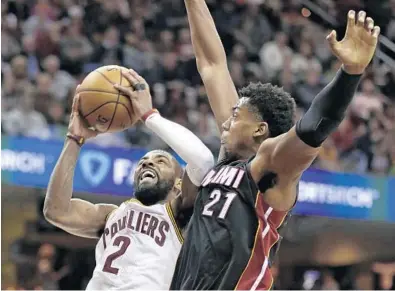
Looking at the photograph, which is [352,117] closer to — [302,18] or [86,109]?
[302,18]

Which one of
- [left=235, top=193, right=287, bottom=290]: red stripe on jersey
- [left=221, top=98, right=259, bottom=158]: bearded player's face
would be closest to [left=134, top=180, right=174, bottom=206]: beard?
[left=221, top=98, right=259, bottom=158]: bearded player's face

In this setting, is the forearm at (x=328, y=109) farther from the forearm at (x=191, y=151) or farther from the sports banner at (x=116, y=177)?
the sports banner at (x=116, y=177)

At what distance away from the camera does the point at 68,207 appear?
5.08 meters

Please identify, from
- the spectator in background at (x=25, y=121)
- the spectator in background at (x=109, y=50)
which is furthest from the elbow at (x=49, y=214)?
the spectator in background at (x=109, y=50)

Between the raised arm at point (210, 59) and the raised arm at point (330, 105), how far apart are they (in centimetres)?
84

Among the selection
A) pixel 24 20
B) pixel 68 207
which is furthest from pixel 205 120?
pixel 68 207

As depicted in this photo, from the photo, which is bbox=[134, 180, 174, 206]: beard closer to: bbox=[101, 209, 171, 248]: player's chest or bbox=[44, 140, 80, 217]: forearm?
bbox=[101, 209, 171, 248]: player's chest

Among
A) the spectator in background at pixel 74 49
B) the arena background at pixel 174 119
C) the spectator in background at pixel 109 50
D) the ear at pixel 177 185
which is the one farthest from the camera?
the spectator in background at pixel 109 50

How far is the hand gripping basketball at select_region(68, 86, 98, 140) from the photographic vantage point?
455cm

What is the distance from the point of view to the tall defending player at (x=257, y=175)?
347cm

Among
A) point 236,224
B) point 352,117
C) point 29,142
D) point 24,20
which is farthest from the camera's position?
point 352,117

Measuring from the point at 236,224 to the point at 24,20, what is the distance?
7.48 metres

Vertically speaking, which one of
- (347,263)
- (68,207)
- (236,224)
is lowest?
(347,263)

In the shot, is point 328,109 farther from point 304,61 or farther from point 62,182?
point 304,61
